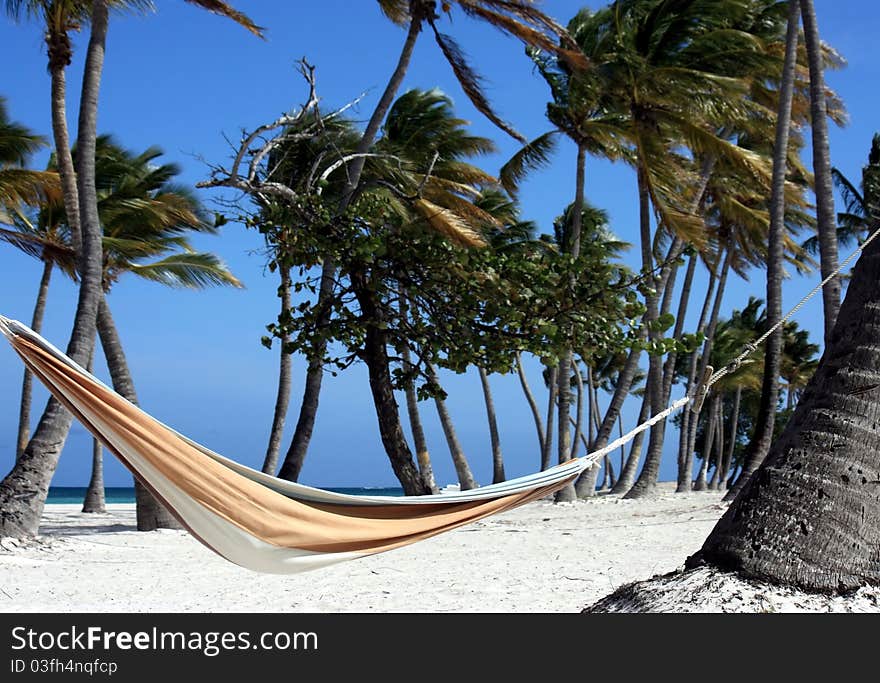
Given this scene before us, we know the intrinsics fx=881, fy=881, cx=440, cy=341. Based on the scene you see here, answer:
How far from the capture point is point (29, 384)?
39.6 feet

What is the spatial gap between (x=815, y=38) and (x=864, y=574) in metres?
6.73

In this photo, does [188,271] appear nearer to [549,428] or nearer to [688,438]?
[549,428]

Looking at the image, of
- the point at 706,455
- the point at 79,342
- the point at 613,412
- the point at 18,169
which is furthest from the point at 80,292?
the point at 706,455

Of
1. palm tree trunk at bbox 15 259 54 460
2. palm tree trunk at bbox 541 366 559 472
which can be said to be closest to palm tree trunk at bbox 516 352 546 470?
palm tree trunk at bbox 541 366 559 472

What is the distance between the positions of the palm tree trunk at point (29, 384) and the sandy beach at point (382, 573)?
474cm

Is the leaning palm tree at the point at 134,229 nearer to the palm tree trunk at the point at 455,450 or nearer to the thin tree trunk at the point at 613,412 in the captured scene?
the palm tree trunk at the point at 455,450

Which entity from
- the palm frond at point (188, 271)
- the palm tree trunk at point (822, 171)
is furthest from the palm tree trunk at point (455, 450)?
the palm tree trunk at point (822, 171)

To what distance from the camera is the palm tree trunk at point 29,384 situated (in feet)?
38.5

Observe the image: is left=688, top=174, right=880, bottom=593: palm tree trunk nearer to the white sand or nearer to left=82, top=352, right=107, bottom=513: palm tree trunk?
the white sand

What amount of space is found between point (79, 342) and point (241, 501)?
14.6 feet

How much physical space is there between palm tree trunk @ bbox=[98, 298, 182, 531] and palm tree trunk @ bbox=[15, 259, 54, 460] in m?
4.63

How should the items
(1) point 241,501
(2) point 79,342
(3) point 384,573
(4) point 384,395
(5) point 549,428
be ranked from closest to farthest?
1. (1) point 241,501
2. (3) point 384,573
3. (2) point 79,342
4. (4) point 384,395
5. (5) point 549,428

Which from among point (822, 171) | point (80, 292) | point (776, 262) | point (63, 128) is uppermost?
point (63, 128)

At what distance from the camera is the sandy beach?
4164 millimetres
